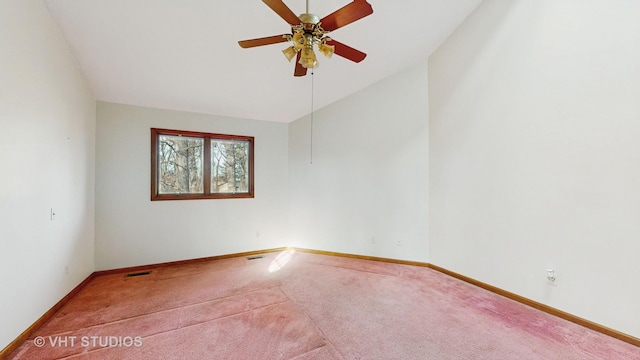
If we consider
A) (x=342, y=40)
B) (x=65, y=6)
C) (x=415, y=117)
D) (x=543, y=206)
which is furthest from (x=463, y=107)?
(x=65, y=6)

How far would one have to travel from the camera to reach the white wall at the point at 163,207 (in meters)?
3.81

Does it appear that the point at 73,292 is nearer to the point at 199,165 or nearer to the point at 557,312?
the point at 199,165

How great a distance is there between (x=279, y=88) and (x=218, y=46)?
1.16 meters

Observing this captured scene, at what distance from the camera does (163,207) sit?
4180mm

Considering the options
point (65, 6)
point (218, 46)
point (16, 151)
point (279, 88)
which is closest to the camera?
point (16, 151)

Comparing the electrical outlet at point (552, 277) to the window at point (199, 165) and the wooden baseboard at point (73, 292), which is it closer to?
the wooden baseboard at point (73, 292)

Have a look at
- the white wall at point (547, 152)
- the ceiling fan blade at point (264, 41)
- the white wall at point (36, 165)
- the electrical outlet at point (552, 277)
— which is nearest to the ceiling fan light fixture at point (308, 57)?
the ceiling fan blade at point (264, 41)

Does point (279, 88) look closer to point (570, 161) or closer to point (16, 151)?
point (16, 151)

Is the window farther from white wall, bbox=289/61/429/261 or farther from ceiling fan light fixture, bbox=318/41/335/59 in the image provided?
ceiling fan light fixture, bbox=318/41/335/59

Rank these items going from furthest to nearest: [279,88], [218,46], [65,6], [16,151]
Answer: [279,88] → [218,46] → [65,6] → [16,151]

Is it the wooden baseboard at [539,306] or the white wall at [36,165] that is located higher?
the white wall at [36,165]

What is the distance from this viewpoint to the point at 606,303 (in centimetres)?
215

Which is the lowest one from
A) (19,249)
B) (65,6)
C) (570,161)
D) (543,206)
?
(19,249)

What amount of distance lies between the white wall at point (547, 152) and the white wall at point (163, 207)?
129 inches
